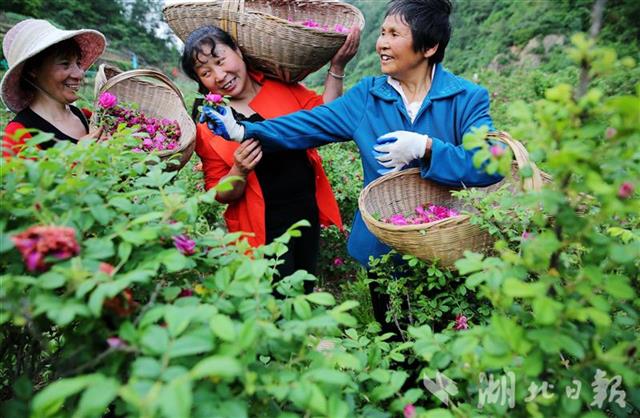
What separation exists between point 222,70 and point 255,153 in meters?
0.37

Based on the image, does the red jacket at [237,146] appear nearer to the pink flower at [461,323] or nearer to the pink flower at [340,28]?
the pink flower at [340,28]

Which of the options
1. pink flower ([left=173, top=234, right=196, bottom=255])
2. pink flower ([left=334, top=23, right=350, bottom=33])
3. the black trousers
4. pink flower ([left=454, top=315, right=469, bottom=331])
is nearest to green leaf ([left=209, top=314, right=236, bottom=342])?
pink flower ([left=173, top=234, right=196, bottom=255])

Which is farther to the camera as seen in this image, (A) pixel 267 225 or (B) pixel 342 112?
(A) pixel 267 225

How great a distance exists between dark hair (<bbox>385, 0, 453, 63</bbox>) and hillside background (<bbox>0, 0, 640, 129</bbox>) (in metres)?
7.20

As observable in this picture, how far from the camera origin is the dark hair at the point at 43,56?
1.66 meters

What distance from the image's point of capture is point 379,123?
168 centimetres

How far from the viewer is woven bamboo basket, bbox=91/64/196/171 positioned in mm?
1731

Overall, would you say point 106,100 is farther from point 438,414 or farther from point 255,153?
point 438,414

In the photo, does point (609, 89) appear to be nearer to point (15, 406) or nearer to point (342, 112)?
point (342, 112)

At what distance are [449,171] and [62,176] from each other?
113cm

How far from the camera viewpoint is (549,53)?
18.6 m

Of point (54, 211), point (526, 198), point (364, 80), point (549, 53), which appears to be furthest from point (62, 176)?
point (549, 53)

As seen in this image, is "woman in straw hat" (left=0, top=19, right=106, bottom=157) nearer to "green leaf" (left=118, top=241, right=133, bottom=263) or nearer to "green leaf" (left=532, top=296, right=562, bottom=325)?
"green leaf" (left=118, top=241, right=133, bottom=263)

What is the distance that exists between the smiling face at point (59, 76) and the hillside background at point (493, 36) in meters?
7.32
